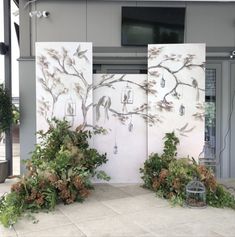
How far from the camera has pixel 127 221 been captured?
4539 millimetres

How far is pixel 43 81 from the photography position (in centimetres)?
654

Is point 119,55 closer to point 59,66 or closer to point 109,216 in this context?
point 59,66

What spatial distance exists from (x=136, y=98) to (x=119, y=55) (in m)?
0.91

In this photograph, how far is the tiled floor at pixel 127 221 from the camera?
4148mm

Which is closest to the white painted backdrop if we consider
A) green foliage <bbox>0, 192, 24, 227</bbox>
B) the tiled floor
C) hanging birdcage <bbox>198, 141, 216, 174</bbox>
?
hanging birdcage <bbox>198, 141, 216, 174</bbox>

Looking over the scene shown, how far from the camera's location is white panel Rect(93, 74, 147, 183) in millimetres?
6664

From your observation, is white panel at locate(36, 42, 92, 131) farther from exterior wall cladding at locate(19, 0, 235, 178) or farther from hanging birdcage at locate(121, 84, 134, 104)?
hanging birdcage at locate(121, 84, 134, 104)

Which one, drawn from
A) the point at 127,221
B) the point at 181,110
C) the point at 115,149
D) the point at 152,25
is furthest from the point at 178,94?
A: the point at 127,221

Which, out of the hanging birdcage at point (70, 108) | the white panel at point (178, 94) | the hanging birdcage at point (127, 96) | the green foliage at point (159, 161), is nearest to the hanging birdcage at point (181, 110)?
the white panel at point (178, 94)

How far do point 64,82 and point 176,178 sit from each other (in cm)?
264

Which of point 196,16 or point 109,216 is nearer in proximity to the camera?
point 109,216

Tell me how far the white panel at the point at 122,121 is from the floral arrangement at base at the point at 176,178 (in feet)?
1.59

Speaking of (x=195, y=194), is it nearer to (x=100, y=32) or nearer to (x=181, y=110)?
(x=181, y=110)

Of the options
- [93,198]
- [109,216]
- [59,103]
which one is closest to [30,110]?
[59,103]
